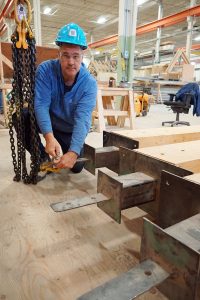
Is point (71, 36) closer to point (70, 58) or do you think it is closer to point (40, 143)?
Answer: point (70, 58)

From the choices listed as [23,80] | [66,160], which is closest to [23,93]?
[23,80]

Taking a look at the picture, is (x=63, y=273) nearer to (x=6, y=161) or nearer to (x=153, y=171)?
(x=153, y=171)

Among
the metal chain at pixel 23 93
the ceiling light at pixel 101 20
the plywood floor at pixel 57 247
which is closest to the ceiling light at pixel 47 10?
the ceiling light at pixel 101 20

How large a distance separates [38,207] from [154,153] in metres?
0.85

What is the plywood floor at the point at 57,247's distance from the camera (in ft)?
3.25

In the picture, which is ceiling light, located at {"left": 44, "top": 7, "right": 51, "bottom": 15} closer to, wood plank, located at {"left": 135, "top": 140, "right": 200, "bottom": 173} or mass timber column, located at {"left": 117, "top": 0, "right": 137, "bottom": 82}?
mass timber column, located at {"left": 117, "top": 0, "right": 137, "bottom": 82}

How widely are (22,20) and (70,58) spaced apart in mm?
407

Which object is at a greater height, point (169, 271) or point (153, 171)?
point (153, 171)

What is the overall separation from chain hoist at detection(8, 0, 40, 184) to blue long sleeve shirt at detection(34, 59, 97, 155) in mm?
73

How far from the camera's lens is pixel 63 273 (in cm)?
106

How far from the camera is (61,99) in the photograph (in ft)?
6.20

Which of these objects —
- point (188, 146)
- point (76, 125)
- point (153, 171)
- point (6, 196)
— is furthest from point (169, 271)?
point (6, 196)

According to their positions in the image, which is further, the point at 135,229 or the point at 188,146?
the point at 188,146

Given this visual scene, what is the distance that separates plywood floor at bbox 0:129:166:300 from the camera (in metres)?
0.99
